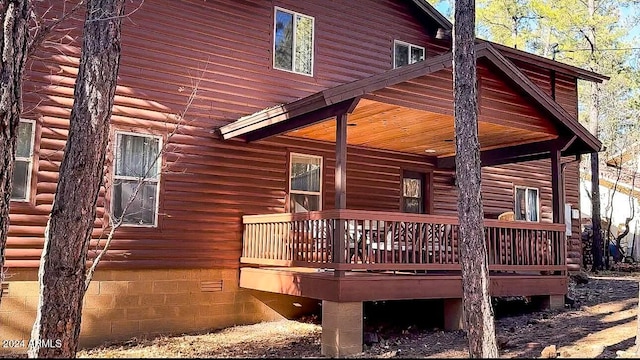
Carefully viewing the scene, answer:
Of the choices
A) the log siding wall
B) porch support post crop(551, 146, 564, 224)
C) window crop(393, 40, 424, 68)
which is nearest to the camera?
the log siding wall

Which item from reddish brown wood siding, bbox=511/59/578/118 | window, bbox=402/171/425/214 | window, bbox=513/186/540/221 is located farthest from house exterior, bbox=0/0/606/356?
reddish brown wood siding, bbox=511/59/578/118

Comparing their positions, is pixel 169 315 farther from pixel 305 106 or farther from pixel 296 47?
pixel 296 47

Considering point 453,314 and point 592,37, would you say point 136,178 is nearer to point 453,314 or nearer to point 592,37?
point 453,314

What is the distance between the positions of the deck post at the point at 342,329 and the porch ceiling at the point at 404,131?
8.88ft

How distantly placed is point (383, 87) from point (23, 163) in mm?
5182

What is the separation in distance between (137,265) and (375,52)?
6.44 metres

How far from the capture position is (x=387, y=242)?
825 cm

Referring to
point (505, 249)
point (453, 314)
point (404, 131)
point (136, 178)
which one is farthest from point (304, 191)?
point (505, 249)

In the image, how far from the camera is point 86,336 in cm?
835

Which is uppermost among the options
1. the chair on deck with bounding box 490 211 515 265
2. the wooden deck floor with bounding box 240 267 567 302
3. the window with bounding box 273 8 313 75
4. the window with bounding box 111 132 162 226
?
the window with bounding box 273 8 313 75

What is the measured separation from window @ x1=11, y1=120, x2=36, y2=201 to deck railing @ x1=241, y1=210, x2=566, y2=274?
3409 mm

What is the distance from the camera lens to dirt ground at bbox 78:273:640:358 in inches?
276

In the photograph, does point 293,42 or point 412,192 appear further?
point 412,192

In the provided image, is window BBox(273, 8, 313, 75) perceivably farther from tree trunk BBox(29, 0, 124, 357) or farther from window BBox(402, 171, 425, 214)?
tree trunk BBox(29, 0, 124, 357)
